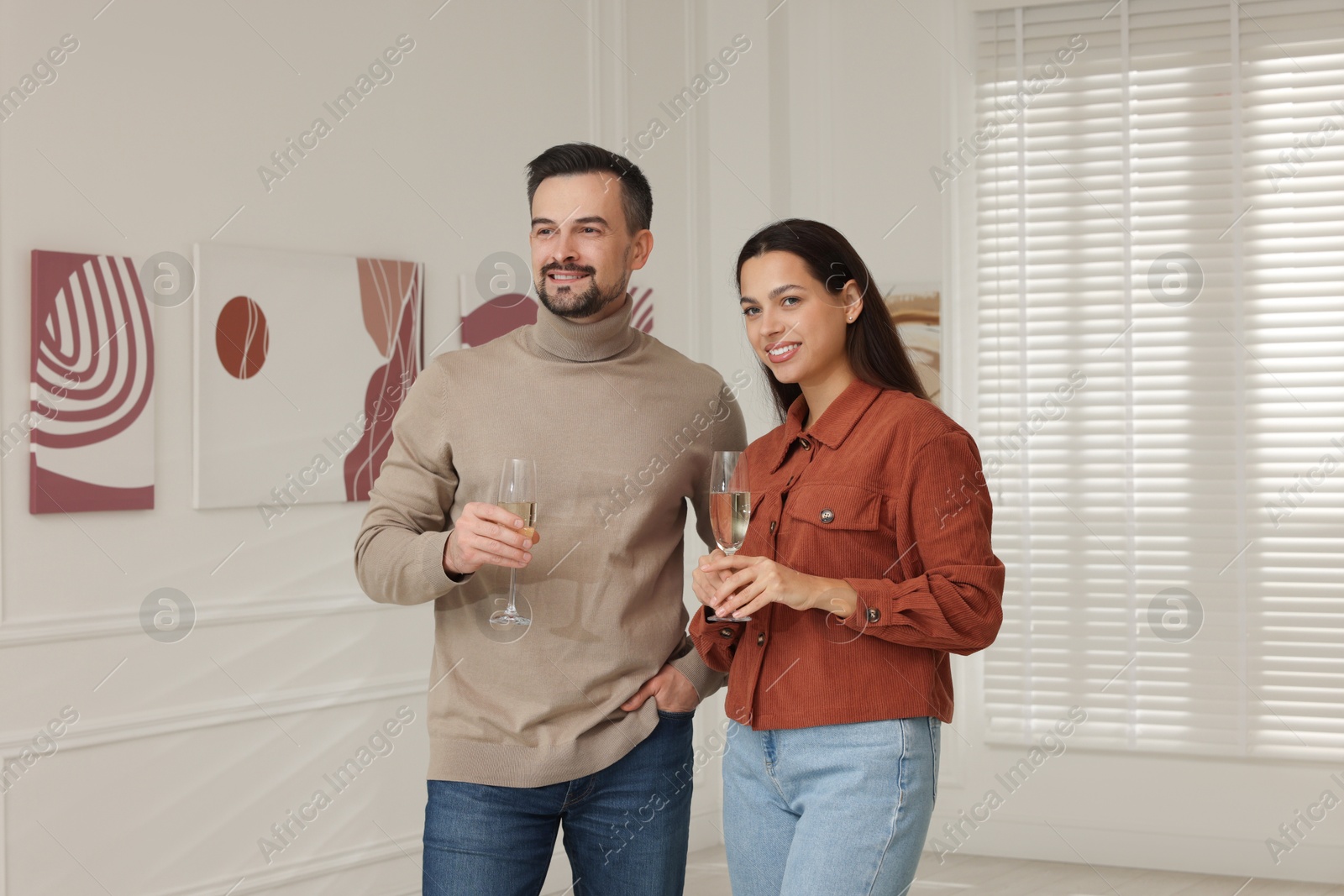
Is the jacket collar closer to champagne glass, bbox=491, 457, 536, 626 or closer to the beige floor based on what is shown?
champagne glass, bbox=491, 457, 536, 626

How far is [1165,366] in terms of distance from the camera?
4.86 m

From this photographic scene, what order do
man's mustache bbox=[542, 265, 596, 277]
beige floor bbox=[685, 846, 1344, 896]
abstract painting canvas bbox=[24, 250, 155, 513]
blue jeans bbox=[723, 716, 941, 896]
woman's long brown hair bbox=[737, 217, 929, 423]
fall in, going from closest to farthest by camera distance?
blue jeans bbox=[723, 716, 941, 896]
woman's long brown hair bbox=[737, 217, 929, 423]
man's mustache bbox=[542, 265, 596, 277]
abstract painting canvas bbox=[24, 250, 155, 513]
beige floor bbox=[685, 846, 1344, 896]

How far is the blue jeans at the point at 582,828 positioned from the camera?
2.09 metres

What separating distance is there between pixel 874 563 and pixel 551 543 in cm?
61

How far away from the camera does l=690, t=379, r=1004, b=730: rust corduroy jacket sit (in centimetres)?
183

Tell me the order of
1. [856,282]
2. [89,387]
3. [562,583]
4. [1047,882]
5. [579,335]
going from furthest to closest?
[1047,882], [89,387], [579,335], [562,583], [856,282]

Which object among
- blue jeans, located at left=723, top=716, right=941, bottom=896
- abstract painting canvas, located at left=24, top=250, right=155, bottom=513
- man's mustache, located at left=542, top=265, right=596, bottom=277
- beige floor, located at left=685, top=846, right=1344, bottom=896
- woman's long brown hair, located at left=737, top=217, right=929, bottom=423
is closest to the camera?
blue jeans, located at left=723, top=716, right=941, bottom=896

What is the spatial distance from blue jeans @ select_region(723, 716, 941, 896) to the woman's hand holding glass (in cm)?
21

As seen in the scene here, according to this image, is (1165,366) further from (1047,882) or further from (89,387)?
(89,387)

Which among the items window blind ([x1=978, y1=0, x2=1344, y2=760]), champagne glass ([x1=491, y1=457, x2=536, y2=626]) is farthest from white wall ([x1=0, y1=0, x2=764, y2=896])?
window blind ([x1=978, y1=0, x2=1344, y2=760])

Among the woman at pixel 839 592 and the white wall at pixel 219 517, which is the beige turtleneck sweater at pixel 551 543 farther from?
the white wall at pixel 219 517

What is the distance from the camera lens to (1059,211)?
5008 mm

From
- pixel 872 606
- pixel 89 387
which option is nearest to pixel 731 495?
pixel 872 606

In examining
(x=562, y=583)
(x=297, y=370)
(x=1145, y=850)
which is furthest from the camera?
(x=1145, y=850)
